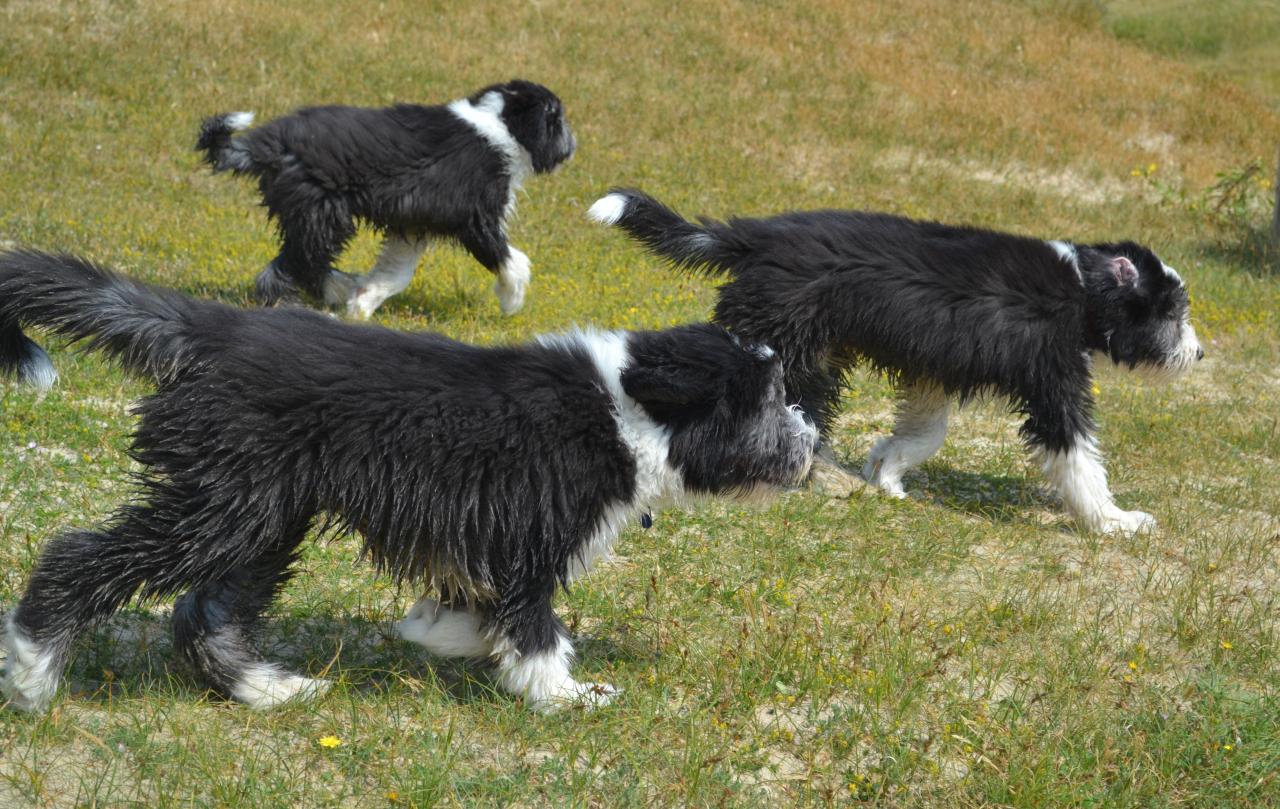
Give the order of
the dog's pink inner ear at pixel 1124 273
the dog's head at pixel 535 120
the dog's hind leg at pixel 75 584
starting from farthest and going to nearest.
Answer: the dog's head at pixel 535 120
the dog's pink inner ear at pixel 1124 273
the dog's hind leg at pixel 75 584

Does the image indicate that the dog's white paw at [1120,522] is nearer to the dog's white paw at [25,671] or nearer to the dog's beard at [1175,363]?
the dog's beard at [1175,363]

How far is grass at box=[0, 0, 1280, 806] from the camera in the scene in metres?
4.25

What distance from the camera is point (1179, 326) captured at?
7344 mm

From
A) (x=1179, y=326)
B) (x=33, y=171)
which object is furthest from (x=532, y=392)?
(x=33, y=171)

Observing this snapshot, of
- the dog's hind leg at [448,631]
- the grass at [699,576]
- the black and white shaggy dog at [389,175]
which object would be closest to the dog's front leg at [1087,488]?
the grass at [699,576]

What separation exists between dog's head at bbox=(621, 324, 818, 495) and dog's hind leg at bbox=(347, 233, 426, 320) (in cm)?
578

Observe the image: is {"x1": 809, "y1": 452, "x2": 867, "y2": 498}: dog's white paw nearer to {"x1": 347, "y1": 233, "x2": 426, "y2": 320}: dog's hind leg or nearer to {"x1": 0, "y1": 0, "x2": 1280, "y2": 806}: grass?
{"x1": 0, "y1": 0, "x2": 1280, "y2": 806}: grass

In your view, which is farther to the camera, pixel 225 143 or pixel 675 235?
pixel 225 143

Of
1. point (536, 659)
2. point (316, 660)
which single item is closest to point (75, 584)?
point (316, 660)

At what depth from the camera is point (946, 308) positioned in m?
6.87

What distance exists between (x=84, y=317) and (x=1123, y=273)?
5324 mm

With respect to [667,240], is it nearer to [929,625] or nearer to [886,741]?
[929,625]

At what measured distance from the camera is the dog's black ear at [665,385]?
443 centimetres

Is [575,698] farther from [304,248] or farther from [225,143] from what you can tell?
[225,143]
